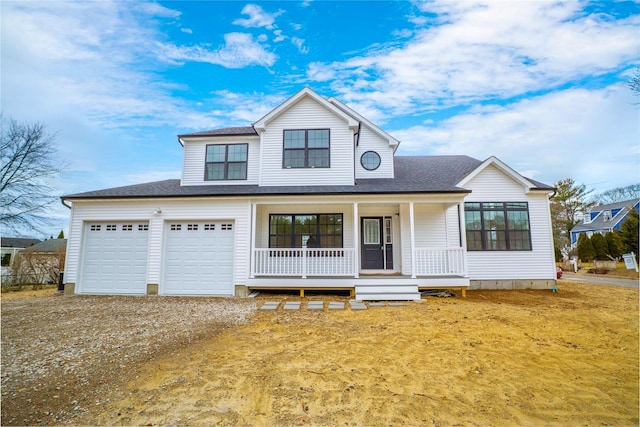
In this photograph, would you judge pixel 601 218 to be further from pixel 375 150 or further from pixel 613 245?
pixel 375 150

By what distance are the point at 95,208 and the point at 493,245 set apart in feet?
50.9

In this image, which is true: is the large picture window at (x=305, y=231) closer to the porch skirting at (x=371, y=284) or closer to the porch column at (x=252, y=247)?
the porch column at (x=252, y=247)

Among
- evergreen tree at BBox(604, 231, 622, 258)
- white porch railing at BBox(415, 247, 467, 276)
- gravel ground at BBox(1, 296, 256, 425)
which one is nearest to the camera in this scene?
gravel ground at BBox(1, 296, 256, 425)

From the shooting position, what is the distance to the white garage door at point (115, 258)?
10055 mm

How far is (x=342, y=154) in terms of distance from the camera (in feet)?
37.1

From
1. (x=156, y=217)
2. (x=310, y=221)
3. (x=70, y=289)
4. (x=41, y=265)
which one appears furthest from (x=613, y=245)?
(x=41, y=265)

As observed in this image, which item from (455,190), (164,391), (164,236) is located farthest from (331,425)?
(164,236)

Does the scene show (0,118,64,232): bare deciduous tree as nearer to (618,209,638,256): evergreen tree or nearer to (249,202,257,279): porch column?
(249,202,257,279): porch column

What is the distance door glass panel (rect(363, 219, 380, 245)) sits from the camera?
11.7m

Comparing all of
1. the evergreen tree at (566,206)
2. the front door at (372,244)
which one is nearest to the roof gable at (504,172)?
the front door at (372,244)

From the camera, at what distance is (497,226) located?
11273 millimetres

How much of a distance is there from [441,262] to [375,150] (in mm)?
5465

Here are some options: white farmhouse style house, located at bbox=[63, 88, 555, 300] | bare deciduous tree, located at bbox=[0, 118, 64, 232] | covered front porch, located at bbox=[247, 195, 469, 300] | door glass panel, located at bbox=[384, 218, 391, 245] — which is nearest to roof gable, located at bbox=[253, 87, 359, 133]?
white farmhouse style house, located at bbox=[63, 88, 555, 300]

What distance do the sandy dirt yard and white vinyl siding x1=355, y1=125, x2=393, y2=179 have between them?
6368 mm
